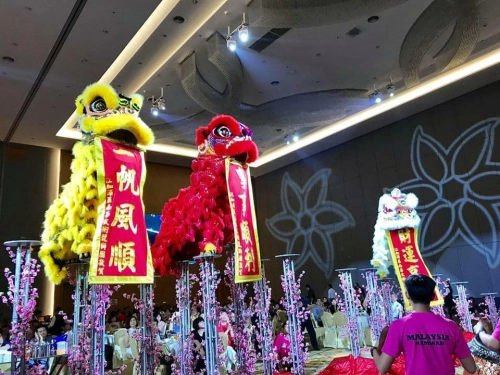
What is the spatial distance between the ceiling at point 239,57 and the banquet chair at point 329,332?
417 cm

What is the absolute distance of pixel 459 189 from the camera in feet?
29.4

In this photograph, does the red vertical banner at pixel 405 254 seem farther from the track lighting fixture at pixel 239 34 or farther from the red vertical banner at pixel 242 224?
the track lighting fixture at pixel 239 34

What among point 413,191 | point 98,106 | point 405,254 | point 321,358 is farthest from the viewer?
point 413,191

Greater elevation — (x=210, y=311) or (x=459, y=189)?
(x=459, y=189)

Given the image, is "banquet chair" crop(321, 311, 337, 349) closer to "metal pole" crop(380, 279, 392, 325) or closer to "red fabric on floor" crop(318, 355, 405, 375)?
"metal pole" crop(380, 279, 392, 325)

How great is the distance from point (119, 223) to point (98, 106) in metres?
0.84

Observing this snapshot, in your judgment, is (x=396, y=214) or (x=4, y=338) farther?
(x=4, y=338)

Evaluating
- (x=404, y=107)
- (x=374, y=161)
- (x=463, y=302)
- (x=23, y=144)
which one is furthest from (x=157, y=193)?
(x=463, y=302)

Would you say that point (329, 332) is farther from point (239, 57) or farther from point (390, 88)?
point (239, 57)

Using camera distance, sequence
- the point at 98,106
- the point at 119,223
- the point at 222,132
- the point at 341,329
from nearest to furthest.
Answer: the point at 119,223
the point at 98,106
the point at 222,132
the point at 341,329

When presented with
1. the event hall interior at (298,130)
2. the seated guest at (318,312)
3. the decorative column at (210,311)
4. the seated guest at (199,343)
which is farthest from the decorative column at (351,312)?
the seated guest at (318,312)

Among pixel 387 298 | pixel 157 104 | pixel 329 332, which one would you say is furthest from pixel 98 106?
pixel 329 332

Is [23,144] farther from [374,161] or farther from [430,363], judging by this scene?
[430,363]

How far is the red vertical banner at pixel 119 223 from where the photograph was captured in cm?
258
